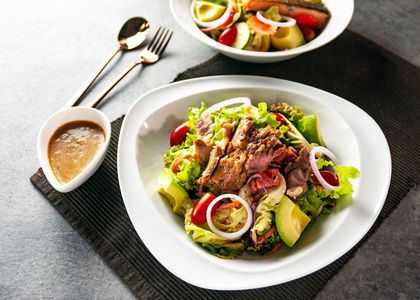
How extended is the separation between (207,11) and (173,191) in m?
2.08

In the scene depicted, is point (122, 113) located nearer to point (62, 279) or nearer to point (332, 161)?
point (62, 279)

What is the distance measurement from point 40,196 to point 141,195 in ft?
3.44

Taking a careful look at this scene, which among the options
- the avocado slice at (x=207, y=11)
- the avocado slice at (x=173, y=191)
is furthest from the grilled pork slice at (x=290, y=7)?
the avocado slice at (x=173, y=191)

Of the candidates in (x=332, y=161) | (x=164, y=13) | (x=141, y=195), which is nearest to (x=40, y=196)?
(x=141, y=195)

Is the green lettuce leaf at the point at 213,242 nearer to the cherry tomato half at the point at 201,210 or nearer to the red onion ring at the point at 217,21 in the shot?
the cherry tomato half at the point at 201,210

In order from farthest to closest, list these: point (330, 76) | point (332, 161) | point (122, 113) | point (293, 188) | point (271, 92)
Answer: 1. point (330, 76)
2. point (122, 113)
3. point (271, 92)
4. point (332, 161)
5. point (293, 188)

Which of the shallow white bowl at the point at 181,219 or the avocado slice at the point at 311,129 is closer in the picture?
the shallow white bowl at the point at 181,219

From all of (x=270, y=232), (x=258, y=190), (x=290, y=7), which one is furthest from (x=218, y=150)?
(x=290, y=7)

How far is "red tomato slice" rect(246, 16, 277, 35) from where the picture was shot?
3.66m

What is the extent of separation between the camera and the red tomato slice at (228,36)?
147 inches

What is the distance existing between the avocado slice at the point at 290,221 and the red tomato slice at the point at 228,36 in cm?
180

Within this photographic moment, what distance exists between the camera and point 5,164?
3.35 meters

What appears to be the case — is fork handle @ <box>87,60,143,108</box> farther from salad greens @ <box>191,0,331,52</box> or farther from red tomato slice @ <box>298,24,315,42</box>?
red tomato slice @ <box>298,24,315,42</box>

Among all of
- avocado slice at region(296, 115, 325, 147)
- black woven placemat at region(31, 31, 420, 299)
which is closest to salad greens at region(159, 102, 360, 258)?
avocado slice at region(296, 115, 325, 147)
